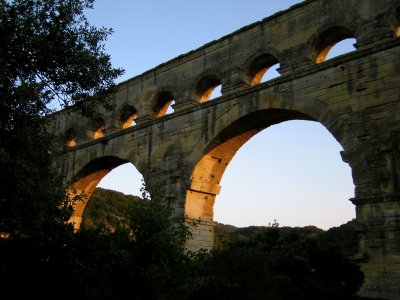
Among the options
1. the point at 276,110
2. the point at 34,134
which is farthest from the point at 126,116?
the point at 34,134

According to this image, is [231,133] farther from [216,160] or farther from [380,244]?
[380,244]

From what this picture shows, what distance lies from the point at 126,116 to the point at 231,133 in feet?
18.3

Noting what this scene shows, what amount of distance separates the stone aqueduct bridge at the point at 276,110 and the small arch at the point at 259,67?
3 cm

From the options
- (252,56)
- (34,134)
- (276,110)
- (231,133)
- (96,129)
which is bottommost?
(34,134)

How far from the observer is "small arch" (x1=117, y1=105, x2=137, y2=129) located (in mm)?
17344

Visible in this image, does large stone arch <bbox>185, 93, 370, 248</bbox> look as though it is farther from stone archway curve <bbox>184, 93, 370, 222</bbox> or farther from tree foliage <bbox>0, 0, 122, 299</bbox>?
tree foliage <bbox>0, 0, 122, 299</bbox>

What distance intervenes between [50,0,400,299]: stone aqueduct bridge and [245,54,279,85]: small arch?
31 millimetres

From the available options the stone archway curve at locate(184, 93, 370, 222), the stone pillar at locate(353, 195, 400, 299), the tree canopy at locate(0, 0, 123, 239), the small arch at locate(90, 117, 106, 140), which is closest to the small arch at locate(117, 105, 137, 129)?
the small arch at locate(90, 117, 106, 140)

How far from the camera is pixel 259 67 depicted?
13641 mm

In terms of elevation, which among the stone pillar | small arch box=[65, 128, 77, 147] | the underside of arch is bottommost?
the stone pillar

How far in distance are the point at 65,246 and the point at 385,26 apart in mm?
8361

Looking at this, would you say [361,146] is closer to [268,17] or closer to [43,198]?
[268,17]

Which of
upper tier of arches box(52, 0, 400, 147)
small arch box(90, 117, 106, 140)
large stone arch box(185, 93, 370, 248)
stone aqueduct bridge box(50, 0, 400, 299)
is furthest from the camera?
small arch box(90, 117, 106, 140)

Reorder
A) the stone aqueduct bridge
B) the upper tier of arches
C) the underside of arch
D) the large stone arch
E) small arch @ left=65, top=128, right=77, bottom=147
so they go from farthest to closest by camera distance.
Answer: small arch @ left=65, top=128, right=77, bottom=147 < the underside of arch < the large stone arch < the upper tier of arches < the stone aqueduct bridge
